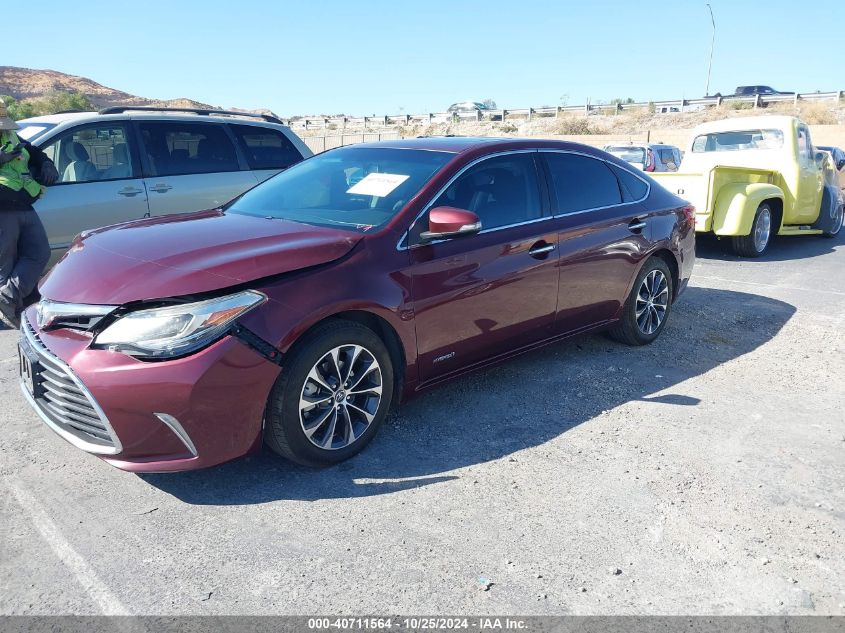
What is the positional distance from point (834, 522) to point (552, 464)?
1306mm

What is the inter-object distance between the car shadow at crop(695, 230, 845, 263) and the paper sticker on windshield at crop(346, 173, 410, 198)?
282 inches

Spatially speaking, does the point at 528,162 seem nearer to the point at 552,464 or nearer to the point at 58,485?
the point at 552,464

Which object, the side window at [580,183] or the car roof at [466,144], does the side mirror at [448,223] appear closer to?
the car roof at [466,144]

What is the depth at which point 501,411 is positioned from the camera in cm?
426

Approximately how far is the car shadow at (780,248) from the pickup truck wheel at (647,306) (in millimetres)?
4692

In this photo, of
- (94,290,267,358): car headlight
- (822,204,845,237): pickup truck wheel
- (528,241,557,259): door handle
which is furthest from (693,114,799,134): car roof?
(94,290,267,358): car headlight

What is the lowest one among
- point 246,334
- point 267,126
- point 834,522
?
point 834,522

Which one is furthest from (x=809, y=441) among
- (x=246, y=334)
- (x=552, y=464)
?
(x=246, y=334)

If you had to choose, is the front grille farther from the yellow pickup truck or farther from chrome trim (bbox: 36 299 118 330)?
the yellow pickup truck

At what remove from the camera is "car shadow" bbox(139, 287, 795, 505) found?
11.0ft

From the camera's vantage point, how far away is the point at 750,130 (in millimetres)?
11031

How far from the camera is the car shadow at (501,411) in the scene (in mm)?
3367

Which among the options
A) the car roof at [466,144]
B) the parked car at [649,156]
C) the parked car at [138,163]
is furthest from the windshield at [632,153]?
the car roof at [466,144]

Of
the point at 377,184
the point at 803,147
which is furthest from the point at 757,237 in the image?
the point at 377,184
